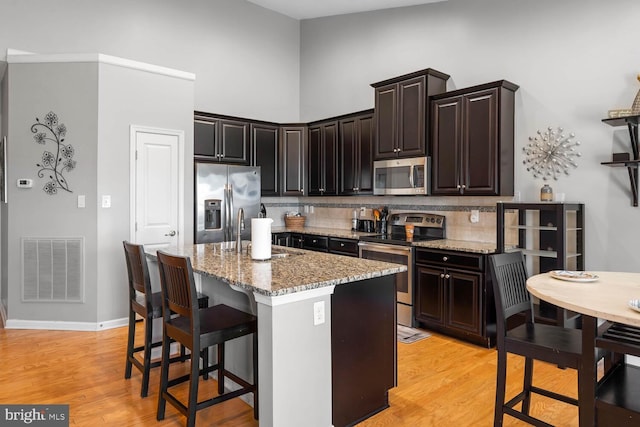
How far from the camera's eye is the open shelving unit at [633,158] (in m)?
3.45

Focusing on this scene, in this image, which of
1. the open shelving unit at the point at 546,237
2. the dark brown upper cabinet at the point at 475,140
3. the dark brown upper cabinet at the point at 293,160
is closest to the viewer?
the open shelving unit at the point at 546,237

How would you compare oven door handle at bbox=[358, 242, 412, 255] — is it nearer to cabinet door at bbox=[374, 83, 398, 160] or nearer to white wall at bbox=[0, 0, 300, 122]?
cabinet door at bbox=[374, 83, 398, 160]

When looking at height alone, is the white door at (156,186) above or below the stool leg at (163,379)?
above

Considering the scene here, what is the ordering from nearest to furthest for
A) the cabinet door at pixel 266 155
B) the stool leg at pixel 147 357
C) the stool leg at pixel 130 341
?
the stool leg at pixel 147 357, the stool leg at pixel 130 341, the cabinet door at pixel 266 155

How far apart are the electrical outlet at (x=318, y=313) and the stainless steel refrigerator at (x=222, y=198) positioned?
3.17 metres

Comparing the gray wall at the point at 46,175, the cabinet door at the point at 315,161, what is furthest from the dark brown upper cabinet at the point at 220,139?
the gray wall at the point at 46,175

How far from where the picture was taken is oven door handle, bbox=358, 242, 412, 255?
446 cm

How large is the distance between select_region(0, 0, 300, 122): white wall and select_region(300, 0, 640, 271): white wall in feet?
6.38

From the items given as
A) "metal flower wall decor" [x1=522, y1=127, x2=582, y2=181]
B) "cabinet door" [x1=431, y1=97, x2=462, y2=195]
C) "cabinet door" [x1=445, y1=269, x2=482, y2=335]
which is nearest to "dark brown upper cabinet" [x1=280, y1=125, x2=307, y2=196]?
"cabinet door" [x1=431, y1=97, x2=462, y2=195]

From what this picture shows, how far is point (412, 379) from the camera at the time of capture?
320cm

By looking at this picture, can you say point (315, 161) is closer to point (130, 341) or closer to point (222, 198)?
point (222, 198)

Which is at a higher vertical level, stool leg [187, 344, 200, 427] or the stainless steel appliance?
the stainless steel appliance

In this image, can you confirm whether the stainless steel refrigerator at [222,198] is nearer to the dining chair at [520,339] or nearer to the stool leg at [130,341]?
the stool leg at [130,341]

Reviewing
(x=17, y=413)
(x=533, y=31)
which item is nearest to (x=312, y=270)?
(x=17, y=413)
